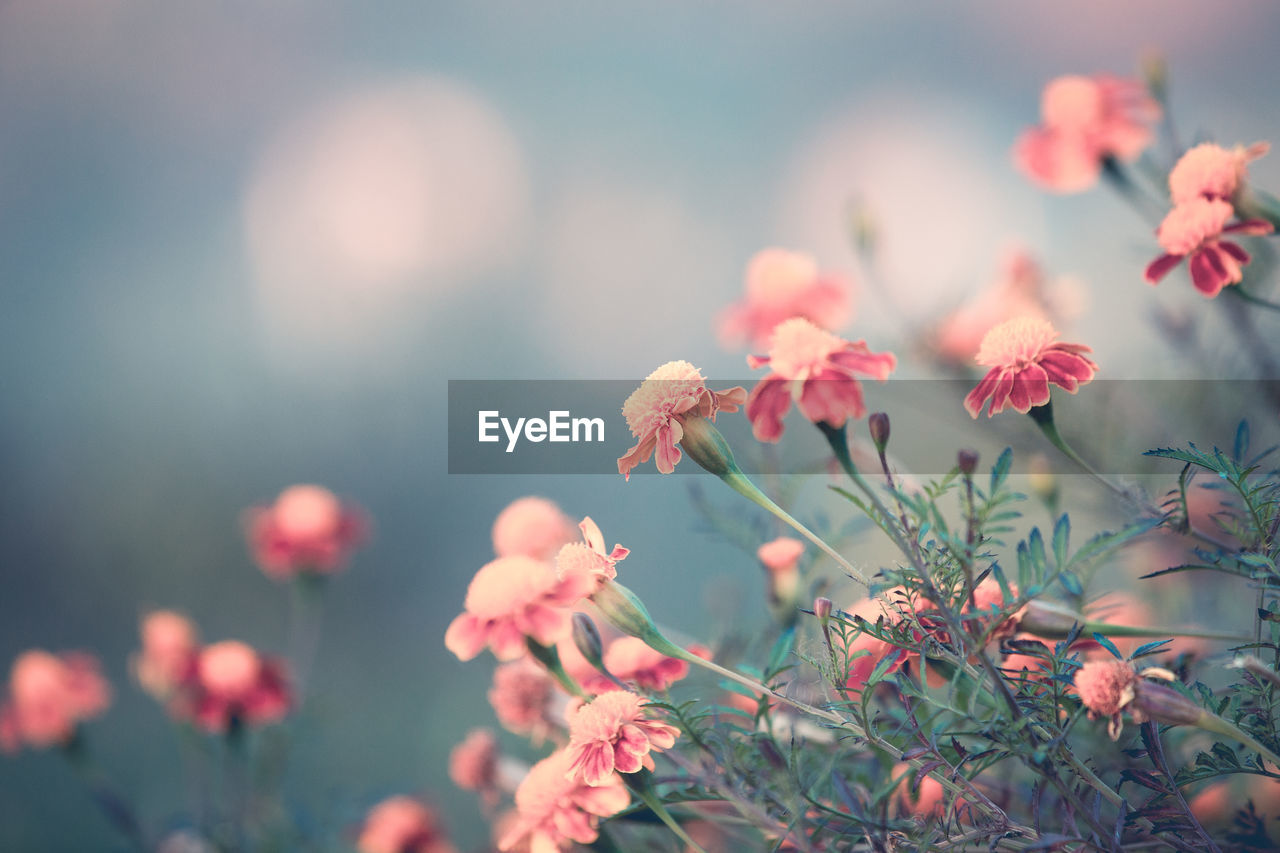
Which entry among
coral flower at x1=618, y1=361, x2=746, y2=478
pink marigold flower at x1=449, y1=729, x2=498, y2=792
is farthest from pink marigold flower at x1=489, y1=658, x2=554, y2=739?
coral flower at x1=618, y1=361, x2=746, y2=478

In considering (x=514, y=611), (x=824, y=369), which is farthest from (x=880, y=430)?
(x=514, y=611)

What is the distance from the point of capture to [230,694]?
1.76 ft

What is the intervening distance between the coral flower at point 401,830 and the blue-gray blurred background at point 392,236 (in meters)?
0.51

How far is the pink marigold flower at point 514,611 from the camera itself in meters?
0.28

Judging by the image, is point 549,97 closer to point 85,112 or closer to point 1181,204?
point 85,112

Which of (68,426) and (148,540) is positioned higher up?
(68,426)

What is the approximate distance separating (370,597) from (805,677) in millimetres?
1016

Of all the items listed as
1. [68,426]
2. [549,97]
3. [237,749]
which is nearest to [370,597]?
[68,426]

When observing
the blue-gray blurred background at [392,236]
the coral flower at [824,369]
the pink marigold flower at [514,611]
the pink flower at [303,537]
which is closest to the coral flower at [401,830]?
the pink flower at [303,537]

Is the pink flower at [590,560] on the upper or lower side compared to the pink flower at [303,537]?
upper

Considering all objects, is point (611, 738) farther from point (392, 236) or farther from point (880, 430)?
point (392, 236)

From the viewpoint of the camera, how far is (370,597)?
124cm

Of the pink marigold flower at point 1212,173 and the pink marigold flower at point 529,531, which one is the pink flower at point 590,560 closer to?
the pink marigold flower at point 529,531

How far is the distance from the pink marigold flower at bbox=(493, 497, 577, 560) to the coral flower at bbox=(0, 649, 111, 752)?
42 centimetres
